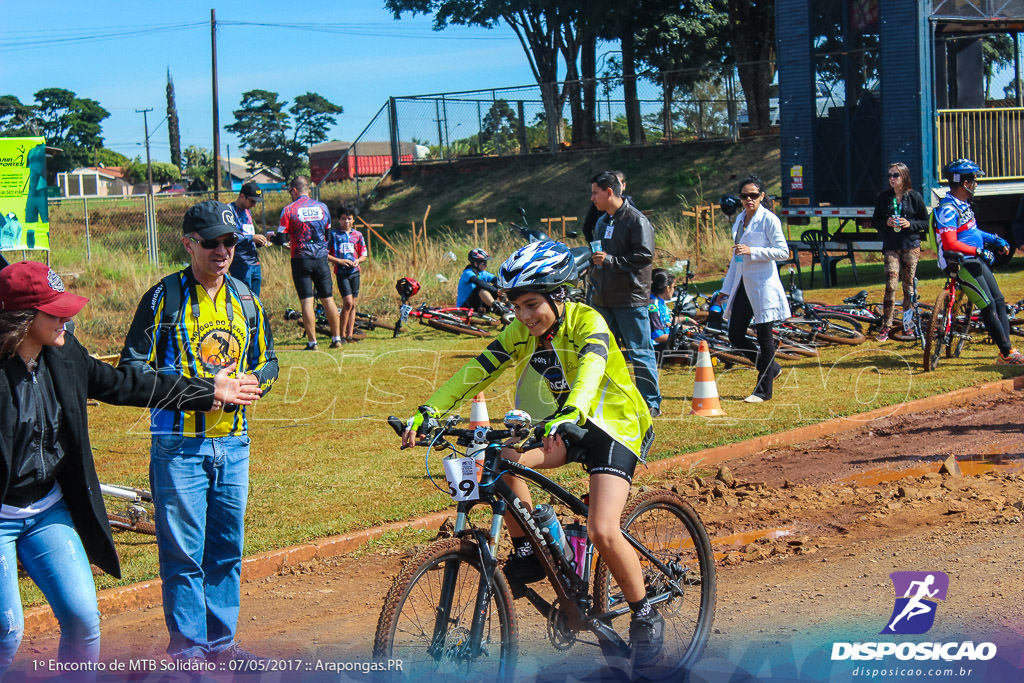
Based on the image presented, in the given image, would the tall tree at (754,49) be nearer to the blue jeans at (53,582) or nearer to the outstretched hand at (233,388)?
the outstretched hand at (233,388)

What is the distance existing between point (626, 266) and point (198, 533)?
5297 mm

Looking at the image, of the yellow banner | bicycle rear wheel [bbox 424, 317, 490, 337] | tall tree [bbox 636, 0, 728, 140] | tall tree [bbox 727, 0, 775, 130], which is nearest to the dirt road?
the yellow banner

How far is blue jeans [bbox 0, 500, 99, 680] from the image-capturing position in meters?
3.81

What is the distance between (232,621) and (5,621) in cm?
109

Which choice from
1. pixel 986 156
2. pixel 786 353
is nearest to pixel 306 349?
pixel 786 353

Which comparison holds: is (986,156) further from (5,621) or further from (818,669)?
(5,621)

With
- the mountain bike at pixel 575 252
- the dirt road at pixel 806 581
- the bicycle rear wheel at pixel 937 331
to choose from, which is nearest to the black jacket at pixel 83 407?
the dirt road at pixel 806 581

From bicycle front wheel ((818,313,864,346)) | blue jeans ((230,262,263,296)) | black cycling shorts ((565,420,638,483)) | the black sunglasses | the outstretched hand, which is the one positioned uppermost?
the black sunglasses

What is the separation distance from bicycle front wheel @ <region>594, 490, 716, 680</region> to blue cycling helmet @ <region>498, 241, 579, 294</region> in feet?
3.60

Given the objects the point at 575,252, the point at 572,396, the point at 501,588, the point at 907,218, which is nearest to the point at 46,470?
the point at 501,588

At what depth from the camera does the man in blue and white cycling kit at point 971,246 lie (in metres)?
11.1

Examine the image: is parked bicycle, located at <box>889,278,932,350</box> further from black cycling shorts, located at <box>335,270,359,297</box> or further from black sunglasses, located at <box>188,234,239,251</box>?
black sunglasses, located at <box>188,234,239,251</box>

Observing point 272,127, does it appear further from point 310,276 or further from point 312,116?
point 310,276

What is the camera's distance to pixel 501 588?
4.08 metres
